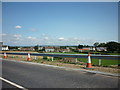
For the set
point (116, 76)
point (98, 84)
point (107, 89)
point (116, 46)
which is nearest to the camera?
point (107, 89)

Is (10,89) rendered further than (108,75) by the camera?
No

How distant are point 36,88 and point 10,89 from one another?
1008mm

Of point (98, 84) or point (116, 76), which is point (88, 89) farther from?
point (116, 76)

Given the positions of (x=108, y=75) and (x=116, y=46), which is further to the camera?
(x=116, y=46)

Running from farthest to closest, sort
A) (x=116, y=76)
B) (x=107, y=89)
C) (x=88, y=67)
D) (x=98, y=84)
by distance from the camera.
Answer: (x=88, y=67) < (x=116, y=76) < (x=98, y=84) < (x=107, y=89)

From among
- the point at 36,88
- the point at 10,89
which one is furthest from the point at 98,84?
the point at 10,89

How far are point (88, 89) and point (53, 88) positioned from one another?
4.42ft

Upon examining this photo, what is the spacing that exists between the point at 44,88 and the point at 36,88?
320 millimetres

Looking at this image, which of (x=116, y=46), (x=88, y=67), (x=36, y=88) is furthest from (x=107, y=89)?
(x=116, y=46)

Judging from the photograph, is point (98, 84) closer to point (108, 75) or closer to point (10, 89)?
point (108, 75)

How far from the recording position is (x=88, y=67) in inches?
425

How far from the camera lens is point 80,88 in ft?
19.6

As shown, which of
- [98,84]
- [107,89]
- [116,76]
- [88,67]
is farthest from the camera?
[88,67]

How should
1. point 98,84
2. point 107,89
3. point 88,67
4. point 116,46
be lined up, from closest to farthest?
1. point 107,89
2. point 98,84
3. point 88,67
4. point 116,46
